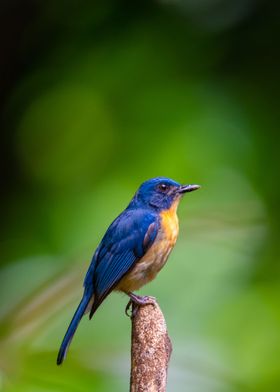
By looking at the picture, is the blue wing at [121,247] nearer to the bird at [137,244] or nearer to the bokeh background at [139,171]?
the bird at [137,244]

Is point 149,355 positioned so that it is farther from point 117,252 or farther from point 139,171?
point 139,171

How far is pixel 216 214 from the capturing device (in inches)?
162

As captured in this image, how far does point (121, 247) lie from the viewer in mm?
3615

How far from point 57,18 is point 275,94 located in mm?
1342

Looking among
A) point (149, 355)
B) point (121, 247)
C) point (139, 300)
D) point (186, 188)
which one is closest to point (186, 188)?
point (186, 188)

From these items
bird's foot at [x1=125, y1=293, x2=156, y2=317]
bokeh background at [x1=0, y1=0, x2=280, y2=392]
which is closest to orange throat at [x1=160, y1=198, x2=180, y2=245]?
bokeh background at [x1=0, y1=0, x2=280, y2=392]

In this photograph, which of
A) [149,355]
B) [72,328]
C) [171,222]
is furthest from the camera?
[171,222]

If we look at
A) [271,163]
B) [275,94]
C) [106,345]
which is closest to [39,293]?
[106,345]

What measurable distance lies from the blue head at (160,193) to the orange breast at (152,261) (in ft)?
0.52

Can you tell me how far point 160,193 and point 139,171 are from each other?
11.8 inches

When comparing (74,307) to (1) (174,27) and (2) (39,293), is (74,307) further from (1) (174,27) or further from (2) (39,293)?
(1) (174,27)

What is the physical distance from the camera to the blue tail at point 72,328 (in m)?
2.91

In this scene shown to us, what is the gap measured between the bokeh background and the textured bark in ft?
4.92

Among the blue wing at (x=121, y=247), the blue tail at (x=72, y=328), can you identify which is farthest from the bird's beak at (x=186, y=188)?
the blue tail at (x=72, y=328)
